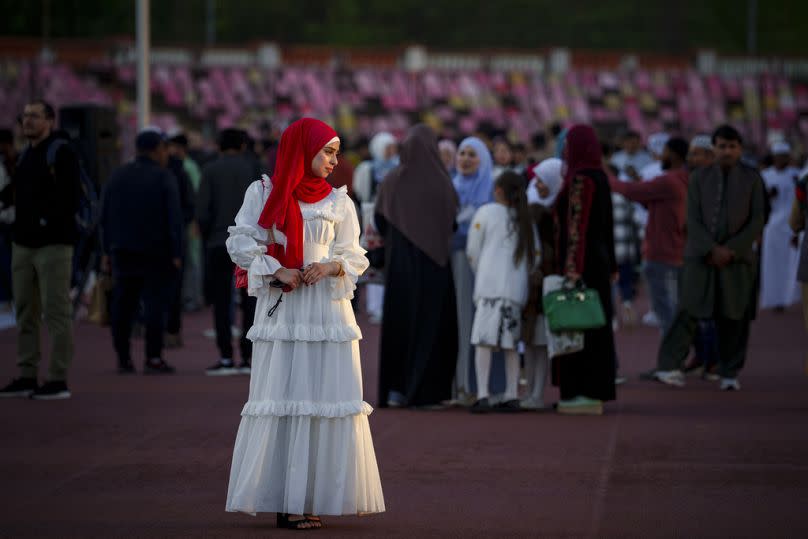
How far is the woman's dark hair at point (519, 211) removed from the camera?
1208 centimetres

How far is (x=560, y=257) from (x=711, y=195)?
1.85 m

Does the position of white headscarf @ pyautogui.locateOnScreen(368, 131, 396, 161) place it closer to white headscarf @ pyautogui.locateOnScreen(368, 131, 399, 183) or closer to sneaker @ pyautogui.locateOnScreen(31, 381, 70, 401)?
white headscarf @ pyautogui.locateOnScreen(368, 131, 399, 183)

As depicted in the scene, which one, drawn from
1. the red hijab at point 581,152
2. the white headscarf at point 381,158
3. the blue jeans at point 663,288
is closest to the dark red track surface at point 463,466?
the blue jeans at point 663,288

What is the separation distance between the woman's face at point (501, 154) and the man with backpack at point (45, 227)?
6.35 meters

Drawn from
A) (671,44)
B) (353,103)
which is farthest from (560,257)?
(671,44)

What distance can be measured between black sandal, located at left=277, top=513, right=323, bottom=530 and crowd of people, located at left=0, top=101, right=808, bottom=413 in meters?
4.40

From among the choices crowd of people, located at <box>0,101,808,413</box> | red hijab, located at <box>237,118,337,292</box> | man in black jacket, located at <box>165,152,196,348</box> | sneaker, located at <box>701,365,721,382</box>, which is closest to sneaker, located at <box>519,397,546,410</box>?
crowd of people, located at <box>0,101,808,413</box>

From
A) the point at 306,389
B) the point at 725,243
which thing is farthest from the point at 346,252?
the point at 725,243

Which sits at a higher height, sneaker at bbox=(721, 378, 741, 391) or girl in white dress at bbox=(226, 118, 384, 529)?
girl in white dress at bbox=(226, 118, 384, 529)

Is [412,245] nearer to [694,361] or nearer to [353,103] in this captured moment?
[694,361]

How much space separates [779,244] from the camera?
22828 millimetres

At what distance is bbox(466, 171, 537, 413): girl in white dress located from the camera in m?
12.1

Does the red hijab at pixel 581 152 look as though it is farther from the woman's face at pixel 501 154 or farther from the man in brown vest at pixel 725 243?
the woman's face at pixel 501 154

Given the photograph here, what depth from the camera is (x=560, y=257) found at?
39.5ft
